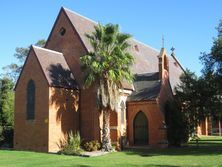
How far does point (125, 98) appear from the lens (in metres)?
37.8

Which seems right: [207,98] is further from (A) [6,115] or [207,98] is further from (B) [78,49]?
(A) [6,115]

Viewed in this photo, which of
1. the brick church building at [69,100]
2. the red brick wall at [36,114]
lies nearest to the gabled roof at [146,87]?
the brick church building at [69,100]

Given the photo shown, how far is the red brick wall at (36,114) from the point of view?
104 feet

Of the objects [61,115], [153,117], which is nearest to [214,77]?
[153,117]

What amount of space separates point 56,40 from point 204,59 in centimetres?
1454

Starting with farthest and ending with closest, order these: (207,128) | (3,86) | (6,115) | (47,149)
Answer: (207,128)
(3,86)
(6,115)
(47,149)

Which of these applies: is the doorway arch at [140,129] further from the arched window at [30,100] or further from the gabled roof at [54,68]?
the arched window at [30,100]

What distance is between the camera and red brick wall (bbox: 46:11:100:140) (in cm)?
3428

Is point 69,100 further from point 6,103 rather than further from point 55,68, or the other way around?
point 6,103

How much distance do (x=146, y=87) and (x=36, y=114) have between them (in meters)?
12.3

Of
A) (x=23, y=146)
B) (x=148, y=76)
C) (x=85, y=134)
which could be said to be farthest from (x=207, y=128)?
(x=23, y=146)

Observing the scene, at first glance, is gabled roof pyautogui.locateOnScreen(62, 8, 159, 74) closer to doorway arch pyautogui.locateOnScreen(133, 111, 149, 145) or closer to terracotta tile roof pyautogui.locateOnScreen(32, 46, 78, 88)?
terracotta tile roof pyautogui.locateOnScreen(32, 46, 78, 88)

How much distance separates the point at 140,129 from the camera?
37.7 metres

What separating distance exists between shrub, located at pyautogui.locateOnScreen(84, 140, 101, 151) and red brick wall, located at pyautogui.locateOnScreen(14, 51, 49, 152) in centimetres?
343
